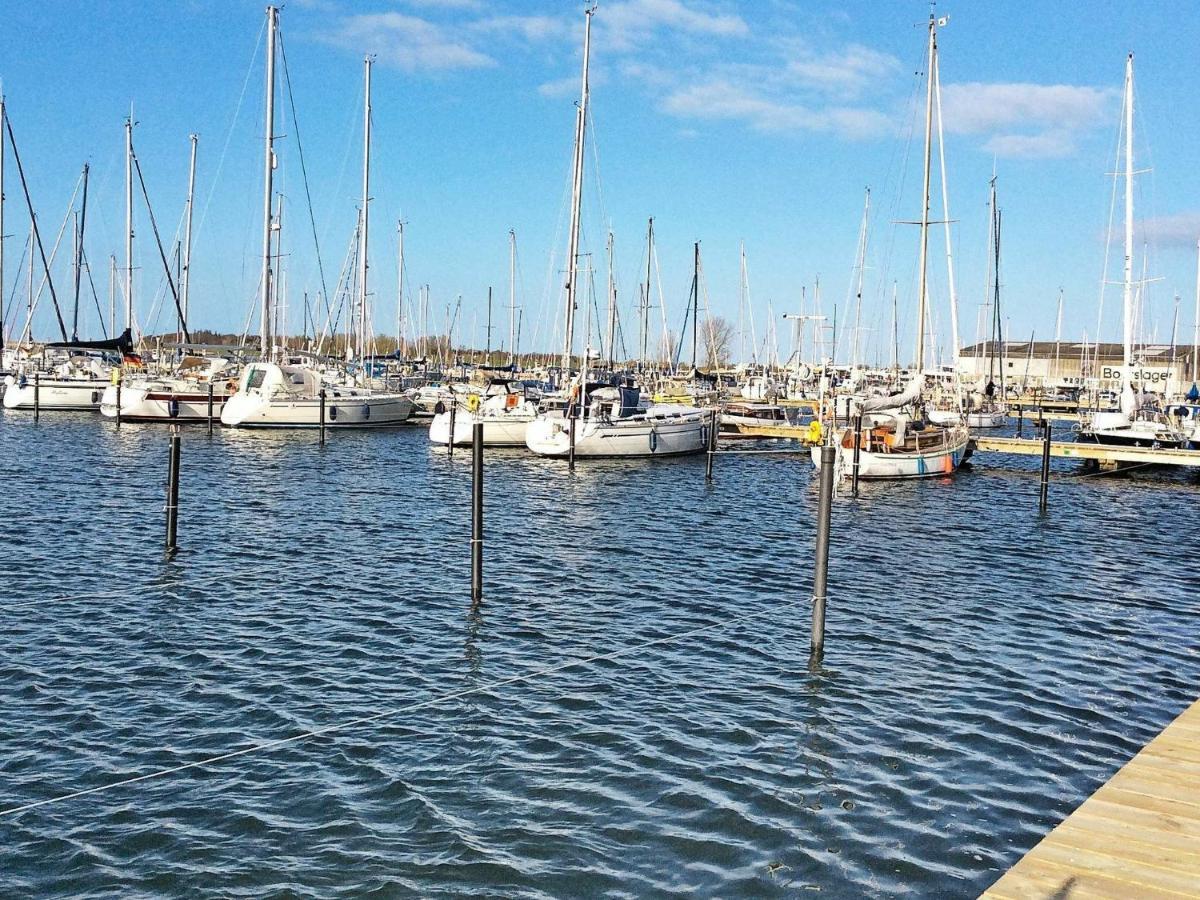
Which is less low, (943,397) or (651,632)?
(943,397)

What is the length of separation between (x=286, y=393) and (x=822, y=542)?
44785 mm

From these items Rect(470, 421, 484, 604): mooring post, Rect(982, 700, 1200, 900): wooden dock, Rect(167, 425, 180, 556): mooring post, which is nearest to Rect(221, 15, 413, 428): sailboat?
Rect(167, 425, 180, 556): mooring post

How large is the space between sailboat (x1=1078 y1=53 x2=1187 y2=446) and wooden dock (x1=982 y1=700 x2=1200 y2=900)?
39.5 m

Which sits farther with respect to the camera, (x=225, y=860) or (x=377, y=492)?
(x=377, y=492)

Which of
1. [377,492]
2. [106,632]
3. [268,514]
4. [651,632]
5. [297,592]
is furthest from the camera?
[377,492]

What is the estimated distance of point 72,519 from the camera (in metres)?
27.8

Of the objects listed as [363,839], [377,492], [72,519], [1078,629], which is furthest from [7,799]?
[377,492]

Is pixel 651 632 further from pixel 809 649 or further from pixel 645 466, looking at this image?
pixel 645 466

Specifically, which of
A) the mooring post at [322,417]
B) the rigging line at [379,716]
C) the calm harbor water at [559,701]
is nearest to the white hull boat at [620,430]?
the mooring post at [322,417]

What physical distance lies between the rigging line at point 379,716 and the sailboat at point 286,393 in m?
36.3

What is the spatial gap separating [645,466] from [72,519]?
76.4ft

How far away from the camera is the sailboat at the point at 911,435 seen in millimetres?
41219

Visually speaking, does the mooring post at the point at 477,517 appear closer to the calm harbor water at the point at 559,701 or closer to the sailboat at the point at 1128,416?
the calm harbor water at the point at 559,701

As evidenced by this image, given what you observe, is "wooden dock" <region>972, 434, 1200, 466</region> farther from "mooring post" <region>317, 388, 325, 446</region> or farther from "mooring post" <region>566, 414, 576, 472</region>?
"mooring post" <region>317, 388, 325, 446</region>
